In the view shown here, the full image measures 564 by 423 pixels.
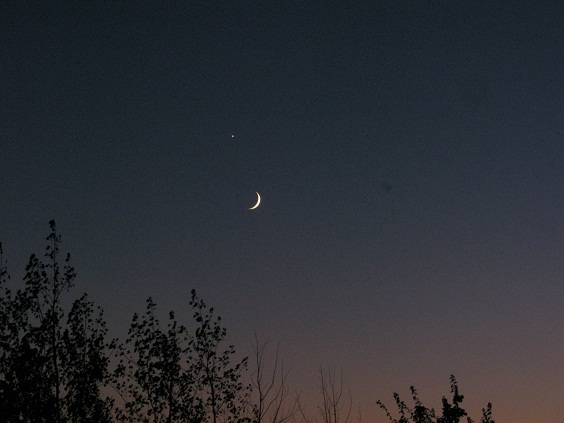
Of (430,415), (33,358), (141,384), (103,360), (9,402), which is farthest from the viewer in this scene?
(141,384)

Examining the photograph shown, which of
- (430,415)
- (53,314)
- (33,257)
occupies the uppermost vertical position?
(33,257)

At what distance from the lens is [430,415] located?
28.0m

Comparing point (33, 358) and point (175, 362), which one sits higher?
point (175, 362)

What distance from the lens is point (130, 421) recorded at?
29.0 meters

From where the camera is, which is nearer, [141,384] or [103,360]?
[103,360]

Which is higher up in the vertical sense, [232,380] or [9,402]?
[232,380]

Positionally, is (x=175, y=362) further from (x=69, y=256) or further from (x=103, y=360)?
(x=69, y=256)

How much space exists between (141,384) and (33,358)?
25.3 feet

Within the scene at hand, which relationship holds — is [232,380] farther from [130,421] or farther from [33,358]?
[33,358]

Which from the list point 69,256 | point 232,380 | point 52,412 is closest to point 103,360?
point 52,412

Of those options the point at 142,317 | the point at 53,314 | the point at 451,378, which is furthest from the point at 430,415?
the point at 53,314

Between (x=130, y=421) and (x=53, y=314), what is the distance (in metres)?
7.49

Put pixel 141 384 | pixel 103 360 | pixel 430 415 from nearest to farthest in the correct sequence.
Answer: pixel 103 360, pixel 430 415, pixel 141 384

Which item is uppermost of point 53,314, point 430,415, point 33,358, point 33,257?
point 33,257
